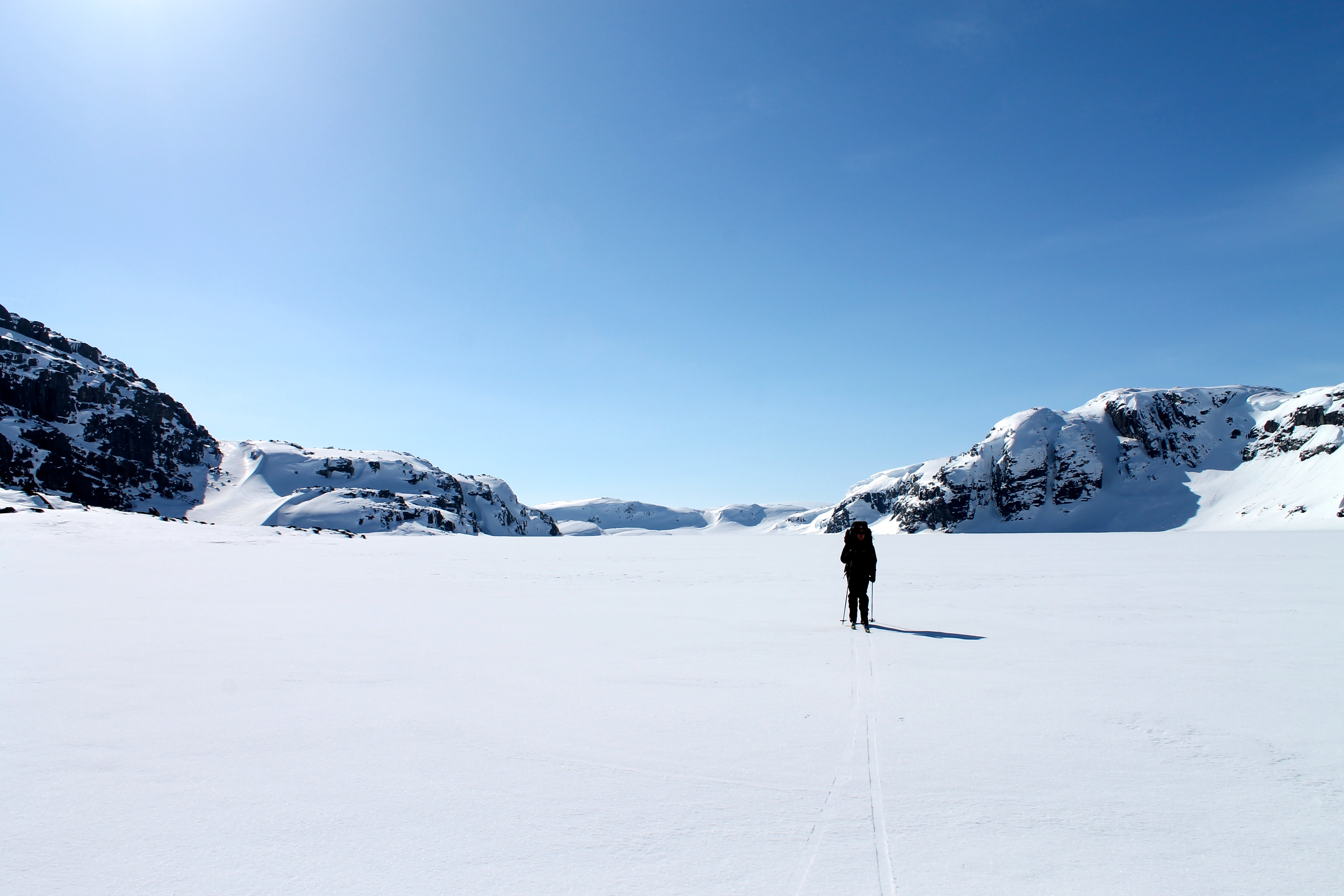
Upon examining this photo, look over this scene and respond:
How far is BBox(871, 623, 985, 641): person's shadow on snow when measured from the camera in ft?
34.6

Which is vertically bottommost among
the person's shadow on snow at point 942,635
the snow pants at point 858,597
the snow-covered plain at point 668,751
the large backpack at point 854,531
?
the person's shadow on snow at point 942,635

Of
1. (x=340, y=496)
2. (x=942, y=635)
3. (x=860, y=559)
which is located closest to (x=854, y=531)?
(x=860, y=559)

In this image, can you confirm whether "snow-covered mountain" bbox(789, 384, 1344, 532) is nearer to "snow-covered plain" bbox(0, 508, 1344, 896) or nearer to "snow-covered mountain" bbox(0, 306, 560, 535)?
"snow-covered mountain" bbox(0, 306, 560, 535)

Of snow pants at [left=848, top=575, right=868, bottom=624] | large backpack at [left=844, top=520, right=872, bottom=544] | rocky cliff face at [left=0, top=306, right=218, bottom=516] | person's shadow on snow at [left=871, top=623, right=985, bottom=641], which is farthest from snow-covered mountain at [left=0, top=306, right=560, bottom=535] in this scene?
person's shadow on snow at [left=871, top=623, right=985, bottom=641]

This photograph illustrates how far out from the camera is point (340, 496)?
153250 millimetres

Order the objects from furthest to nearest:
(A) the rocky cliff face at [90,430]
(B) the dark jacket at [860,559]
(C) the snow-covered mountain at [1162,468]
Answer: (C) the snow-covered mountain at [1162,468]
(A) the rocky cliff face at [90,430]
(B) the dark jacket at [860,559]

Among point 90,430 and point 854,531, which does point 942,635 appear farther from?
point 90,430

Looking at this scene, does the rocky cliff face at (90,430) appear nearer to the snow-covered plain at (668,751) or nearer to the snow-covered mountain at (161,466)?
the snow-covered mountain at (161,466)

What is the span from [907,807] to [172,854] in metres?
4.65

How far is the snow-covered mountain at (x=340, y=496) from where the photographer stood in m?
142

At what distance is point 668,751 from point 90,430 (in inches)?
8201

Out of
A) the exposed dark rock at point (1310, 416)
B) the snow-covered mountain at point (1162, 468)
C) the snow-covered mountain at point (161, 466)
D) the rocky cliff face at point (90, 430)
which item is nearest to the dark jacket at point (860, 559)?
the snow-covered mountain at point (161, 466)

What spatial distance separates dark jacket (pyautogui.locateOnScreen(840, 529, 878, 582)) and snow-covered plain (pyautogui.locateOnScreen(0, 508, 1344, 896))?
1102 mm

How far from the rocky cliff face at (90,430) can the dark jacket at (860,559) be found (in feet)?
535
